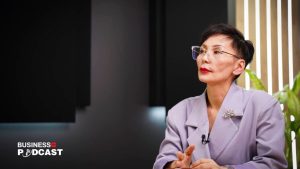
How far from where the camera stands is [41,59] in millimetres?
3283

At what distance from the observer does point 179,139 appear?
192 centimetres

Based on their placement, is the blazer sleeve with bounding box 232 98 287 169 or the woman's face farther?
the woman's face

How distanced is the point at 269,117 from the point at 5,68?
7.26 feet

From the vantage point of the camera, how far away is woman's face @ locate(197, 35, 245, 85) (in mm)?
1908

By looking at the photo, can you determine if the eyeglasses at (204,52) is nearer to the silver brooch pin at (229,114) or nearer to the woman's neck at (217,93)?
the woman's neck at (217,93)

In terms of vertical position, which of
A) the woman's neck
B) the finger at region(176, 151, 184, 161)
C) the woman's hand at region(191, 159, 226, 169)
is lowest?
the woman's hand at region(191, 159, 226, 169)

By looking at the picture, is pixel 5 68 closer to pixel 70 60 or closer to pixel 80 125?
pixel 70 60

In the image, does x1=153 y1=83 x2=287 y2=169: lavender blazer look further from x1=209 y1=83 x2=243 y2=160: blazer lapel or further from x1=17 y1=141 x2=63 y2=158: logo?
x1=17 y1=141 x2=63 y2=158: logo

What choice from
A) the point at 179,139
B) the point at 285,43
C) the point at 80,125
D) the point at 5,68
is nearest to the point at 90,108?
the point at 80,125

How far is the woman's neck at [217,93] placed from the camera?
1.95 metres

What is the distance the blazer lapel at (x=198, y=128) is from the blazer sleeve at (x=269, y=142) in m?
0.18

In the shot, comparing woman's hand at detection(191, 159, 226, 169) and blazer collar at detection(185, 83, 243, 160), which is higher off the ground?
blazer collar at detection(185, 83, 243, 160)

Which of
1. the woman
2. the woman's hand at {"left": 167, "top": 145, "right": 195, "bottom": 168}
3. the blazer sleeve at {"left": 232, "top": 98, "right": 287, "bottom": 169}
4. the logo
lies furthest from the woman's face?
the logo

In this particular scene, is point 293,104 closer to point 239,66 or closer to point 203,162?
point 239,66
